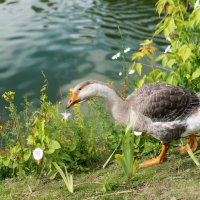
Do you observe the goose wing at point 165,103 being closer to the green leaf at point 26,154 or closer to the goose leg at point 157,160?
the goose leg at point 157,160

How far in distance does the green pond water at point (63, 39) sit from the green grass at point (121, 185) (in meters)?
4.10

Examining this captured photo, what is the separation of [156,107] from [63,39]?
8.22 meters

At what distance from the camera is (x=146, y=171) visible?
4.83 m

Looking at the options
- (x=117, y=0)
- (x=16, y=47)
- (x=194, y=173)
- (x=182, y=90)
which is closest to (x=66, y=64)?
(x=16, y=47)

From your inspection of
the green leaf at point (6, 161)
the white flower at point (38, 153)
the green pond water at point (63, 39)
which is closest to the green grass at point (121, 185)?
the green leaf at point (6, 161)

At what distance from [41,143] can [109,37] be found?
8285mm

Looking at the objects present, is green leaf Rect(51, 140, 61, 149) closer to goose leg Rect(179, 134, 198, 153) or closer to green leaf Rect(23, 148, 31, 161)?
green leaf Rect(23, 148, 31, 161)

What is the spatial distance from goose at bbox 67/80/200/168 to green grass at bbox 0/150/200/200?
1.30 ft

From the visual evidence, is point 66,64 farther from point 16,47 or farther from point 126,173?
point 126,173

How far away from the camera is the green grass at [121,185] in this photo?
13.5ft

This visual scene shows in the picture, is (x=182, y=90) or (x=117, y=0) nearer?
(x=182, y=90)

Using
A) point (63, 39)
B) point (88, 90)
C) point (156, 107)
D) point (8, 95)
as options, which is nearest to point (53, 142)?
point (88, 90)

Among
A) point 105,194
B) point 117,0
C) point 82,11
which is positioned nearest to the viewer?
point 105,194

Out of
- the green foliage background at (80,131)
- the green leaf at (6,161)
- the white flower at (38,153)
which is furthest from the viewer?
the green leaf at (6,161)
